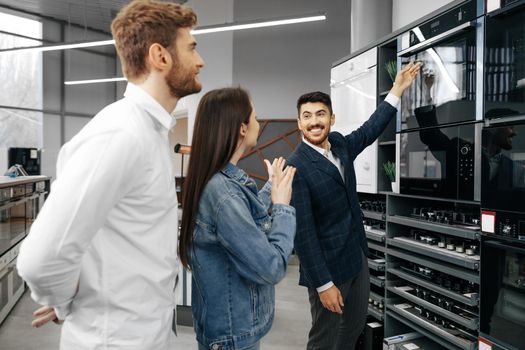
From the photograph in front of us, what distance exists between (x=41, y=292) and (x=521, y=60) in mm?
2023

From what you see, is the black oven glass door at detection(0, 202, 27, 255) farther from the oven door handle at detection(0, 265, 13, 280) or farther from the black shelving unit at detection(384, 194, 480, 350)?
the black shelving unit at detection(384, 194, 480, 350)

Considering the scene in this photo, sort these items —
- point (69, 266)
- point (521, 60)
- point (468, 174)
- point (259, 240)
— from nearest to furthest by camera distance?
point (69, 266)
point (259, 240)
point (521, 60)
point (468, 174)

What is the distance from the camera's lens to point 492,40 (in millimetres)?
1966

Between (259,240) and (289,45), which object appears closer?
(259,240)

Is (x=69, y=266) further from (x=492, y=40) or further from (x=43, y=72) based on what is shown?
(x=43, y=72)

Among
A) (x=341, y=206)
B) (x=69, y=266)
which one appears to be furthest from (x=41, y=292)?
(x=341, y=206)

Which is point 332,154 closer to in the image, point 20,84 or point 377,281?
point 377,281

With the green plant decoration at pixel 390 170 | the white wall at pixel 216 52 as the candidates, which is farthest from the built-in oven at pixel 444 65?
the white wall at pixel 216 52

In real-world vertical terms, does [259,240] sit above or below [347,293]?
above

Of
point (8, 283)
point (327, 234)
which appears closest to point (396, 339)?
point (327, 234)

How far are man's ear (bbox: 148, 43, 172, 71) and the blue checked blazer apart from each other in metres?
1.18

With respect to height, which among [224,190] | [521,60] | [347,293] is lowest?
[347,293]

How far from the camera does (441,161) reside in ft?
7.61

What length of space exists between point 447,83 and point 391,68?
26.9 inches
